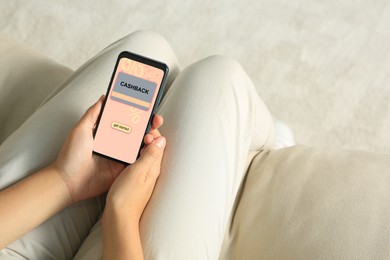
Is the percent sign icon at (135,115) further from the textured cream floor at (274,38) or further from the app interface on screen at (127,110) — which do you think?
the textured cream floor at (274,38)

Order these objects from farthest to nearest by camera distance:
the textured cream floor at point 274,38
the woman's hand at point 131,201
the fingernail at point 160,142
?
the textured cream floor at point 274,38
the fingernail at point 160,142
the woman's hand at point 131,201

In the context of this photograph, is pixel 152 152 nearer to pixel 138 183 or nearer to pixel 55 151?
pixel 138 183

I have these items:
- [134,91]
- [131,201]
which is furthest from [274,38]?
[131,201]

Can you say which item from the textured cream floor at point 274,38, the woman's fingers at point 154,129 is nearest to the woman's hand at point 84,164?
the woman's fingers at point 154,129

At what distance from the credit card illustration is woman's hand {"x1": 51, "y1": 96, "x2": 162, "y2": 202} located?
0.03 meters

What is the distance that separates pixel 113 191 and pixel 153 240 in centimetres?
10

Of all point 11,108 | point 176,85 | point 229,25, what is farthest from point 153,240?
point 229,25

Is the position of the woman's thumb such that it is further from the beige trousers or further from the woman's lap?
the woman's lap

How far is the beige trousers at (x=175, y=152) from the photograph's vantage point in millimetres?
Result: 674

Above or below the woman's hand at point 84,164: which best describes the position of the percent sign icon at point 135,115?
above

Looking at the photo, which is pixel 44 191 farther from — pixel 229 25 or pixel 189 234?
pixel 229 25

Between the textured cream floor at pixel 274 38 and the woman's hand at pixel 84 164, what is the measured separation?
0.69 meters

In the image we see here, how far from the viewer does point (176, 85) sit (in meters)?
0.85

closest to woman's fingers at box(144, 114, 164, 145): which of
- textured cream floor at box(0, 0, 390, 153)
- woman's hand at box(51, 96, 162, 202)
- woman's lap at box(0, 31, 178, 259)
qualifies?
woman's hand at box(51, 96, 162, 202)
